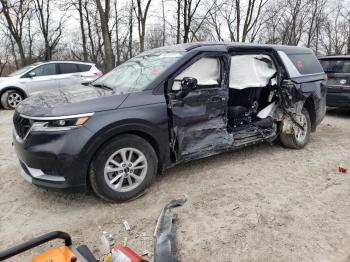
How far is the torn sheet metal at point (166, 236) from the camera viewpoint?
250cm

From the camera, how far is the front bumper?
10.0ft

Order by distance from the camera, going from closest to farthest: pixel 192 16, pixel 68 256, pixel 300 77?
pixel 68 256
pixel 300 77
pixel 192 16

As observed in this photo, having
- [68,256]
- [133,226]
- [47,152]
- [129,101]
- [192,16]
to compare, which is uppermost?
[192,16]

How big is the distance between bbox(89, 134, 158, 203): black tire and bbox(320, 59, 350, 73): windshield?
6736mm

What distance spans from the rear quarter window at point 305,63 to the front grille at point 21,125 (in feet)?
14.0

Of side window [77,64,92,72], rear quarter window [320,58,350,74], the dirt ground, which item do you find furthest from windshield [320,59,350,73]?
side window [77,64,92,72]

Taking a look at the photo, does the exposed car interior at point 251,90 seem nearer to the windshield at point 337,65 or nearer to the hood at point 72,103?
the hood at point 72,103

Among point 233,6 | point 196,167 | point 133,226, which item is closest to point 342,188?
point 196,167

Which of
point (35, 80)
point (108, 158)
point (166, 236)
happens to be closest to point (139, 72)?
point (108, 158)

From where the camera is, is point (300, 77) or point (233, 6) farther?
point (233, 6)

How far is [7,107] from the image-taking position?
9.88 metres

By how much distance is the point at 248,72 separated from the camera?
4762 millimetres

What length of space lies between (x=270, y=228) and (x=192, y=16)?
24370 mm

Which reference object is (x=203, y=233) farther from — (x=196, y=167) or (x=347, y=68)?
(x=347, y=68)
